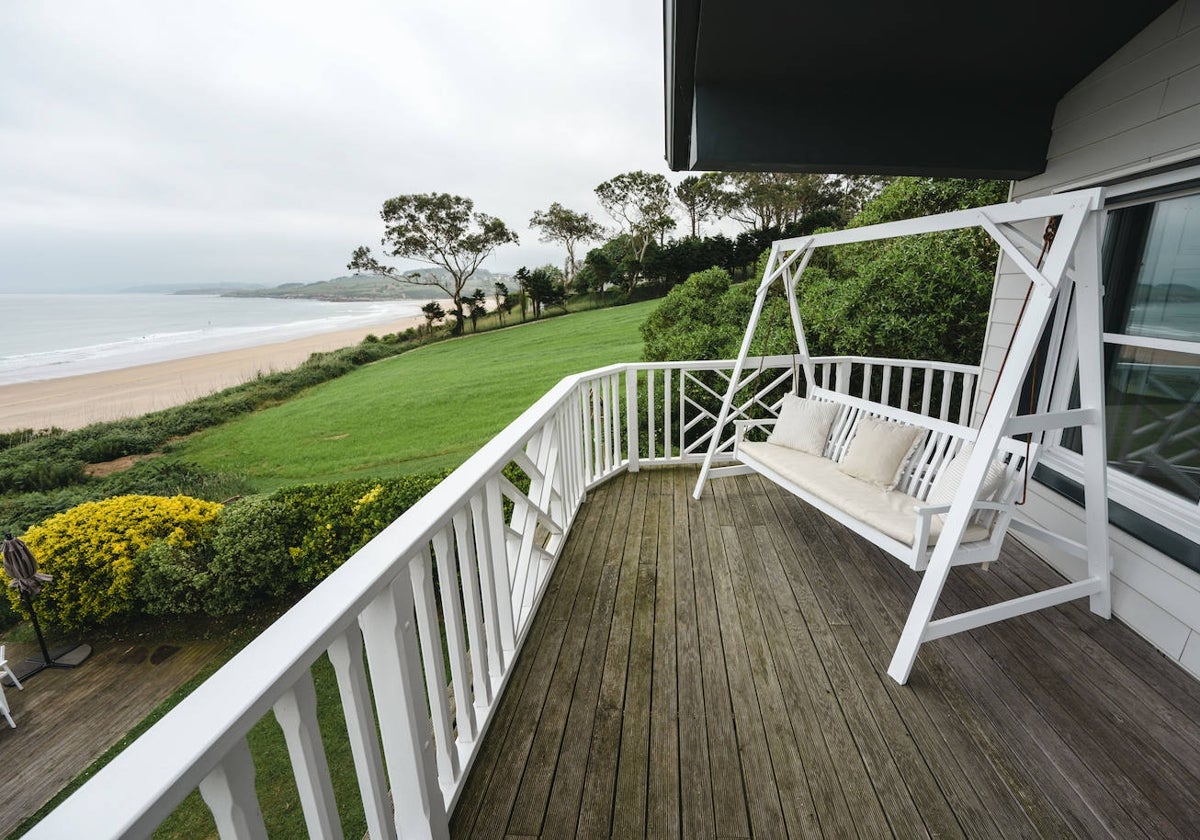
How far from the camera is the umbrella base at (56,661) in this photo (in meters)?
4.89

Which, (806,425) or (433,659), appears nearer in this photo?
(433,659)

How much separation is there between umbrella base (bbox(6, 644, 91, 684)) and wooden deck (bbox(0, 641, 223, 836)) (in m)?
0.06

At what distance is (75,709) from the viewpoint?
14.5 feet

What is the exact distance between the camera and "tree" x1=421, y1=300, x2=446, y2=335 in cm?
2353

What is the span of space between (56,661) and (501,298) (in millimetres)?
20360

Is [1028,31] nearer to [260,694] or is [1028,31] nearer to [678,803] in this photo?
[678,803]

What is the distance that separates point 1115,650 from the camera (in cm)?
192

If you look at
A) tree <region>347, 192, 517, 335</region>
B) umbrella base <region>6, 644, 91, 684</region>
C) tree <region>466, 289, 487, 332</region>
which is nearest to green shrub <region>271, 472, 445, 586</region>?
umbrella base <region>6, 644, 91, 684</region>

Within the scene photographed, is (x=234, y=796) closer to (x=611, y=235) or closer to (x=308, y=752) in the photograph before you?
(x=308, y=752)

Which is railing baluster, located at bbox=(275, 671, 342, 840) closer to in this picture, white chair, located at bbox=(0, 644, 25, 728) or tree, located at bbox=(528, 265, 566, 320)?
white chair, located at bbox=(0, 644, 25, 728)

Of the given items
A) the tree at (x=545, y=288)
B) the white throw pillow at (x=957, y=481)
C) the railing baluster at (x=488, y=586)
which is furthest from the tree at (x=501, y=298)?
the railing baluster at (x=488, y=586)

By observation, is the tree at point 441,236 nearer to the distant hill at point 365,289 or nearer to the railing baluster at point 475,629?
the distant hill at point 365,289

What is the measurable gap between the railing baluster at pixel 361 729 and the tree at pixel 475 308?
2357 cm

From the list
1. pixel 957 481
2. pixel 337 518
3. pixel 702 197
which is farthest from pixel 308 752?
pixel 702 197
